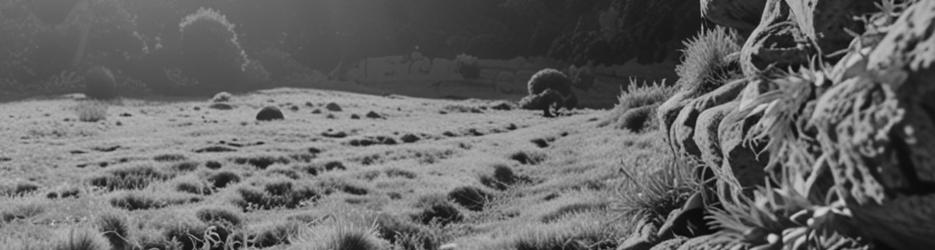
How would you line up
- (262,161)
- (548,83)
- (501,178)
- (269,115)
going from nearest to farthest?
(501,178) → (262,161) → (269,115) → (548,83)

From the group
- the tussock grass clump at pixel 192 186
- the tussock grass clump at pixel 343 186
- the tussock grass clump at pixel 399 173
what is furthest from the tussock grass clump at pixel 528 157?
the tussock grass clump at pixel 192 186

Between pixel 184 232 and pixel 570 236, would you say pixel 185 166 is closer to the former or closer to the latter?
pixel 184 232

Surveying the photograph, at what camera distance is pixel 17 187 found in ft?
36.9

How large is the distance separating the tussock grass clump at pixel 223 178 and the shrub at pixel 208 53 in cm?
4606

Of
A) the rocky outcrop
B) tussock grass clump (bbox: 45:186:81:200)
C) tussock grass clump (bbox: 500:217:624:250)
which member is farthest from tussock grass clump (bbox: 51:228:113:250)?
the rocky outcrop

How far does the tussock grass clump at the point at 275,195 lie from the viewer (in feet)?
34.4

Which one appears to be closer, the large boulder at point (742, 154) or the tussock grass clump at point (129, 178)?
the large boulder at point (742, 154)

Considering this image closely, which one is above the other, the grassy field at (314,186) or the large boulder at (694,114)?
the large boulder at (694,114)

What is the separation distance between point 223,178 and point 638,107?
31.5ft

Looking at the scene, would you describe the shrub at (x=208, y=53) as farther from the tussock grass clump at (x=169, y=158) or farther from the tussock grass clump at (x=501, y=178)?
the tussock grass clump at (x=501, y=178)

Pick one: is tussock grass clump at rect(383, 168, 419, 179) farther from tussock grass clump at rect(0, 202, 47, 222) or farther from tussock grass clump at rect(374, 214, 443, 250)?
tussock grass clump at rect(0, 202, 47, 222)

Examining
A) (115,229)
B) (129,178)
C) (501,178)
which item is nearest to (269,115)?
(129,178)

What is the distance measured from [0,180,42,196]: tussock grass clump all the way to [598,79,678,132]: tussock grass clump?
11.1 m

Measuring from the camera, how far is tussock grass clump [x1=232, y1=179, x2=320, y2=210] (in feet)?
34.4
